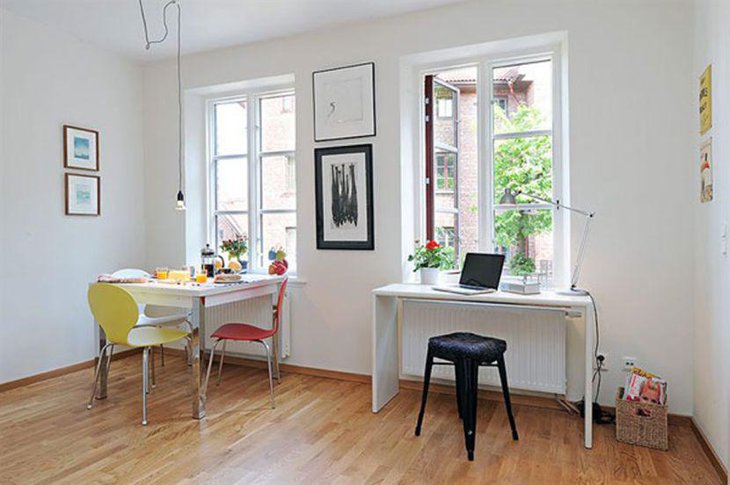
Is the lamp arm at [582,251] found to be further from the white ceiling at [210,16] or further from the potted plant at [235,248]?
the potted plant at [235,248]

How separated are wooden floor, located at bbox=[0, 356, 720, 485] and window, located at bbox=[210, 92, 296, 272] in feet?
4.64

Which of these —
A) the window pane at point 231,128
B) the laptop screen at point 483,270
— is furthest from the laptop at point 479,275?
the window pane at point 231,128

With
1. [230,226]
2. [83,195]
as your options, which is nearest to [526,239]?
[230,226]

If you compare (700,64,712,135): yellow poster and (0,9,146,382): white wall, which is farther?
(0,9,146,382): white wall

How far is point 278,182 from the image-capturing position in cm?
426

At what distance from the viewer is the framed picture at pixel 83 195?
3939 millimetres

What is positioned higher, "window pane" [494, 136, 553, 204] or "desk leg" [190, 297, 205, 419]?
"window pane" [494, 136, 553, 204]

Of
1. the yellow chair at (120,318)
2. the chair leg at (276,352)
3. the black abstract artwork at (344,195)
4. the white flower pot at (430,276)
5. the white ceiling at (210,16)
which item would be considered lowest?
the chair leg at (276,352)

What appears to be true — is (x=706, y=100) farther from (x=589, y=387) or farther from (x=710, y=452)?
(x=710, y=452)

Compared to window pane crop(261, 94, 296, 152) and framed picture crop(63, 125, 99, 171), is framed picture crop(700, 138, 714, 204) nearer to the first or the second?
window pane crop(261, 94, 296, 152)

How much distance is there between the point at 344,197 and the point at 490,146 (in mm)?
1153

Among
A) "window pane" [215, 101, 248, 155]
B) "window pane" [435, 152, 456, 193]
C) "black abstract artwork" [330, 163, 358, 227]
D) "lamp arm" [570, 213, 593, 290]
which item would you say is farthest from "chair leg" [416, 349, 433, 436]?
"window pane" [215, 101, 248, 155]

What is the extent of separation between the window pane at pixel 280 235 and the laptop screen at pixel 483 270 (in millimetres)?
1565

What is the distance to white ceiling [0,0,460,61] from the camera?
335 centimetres
